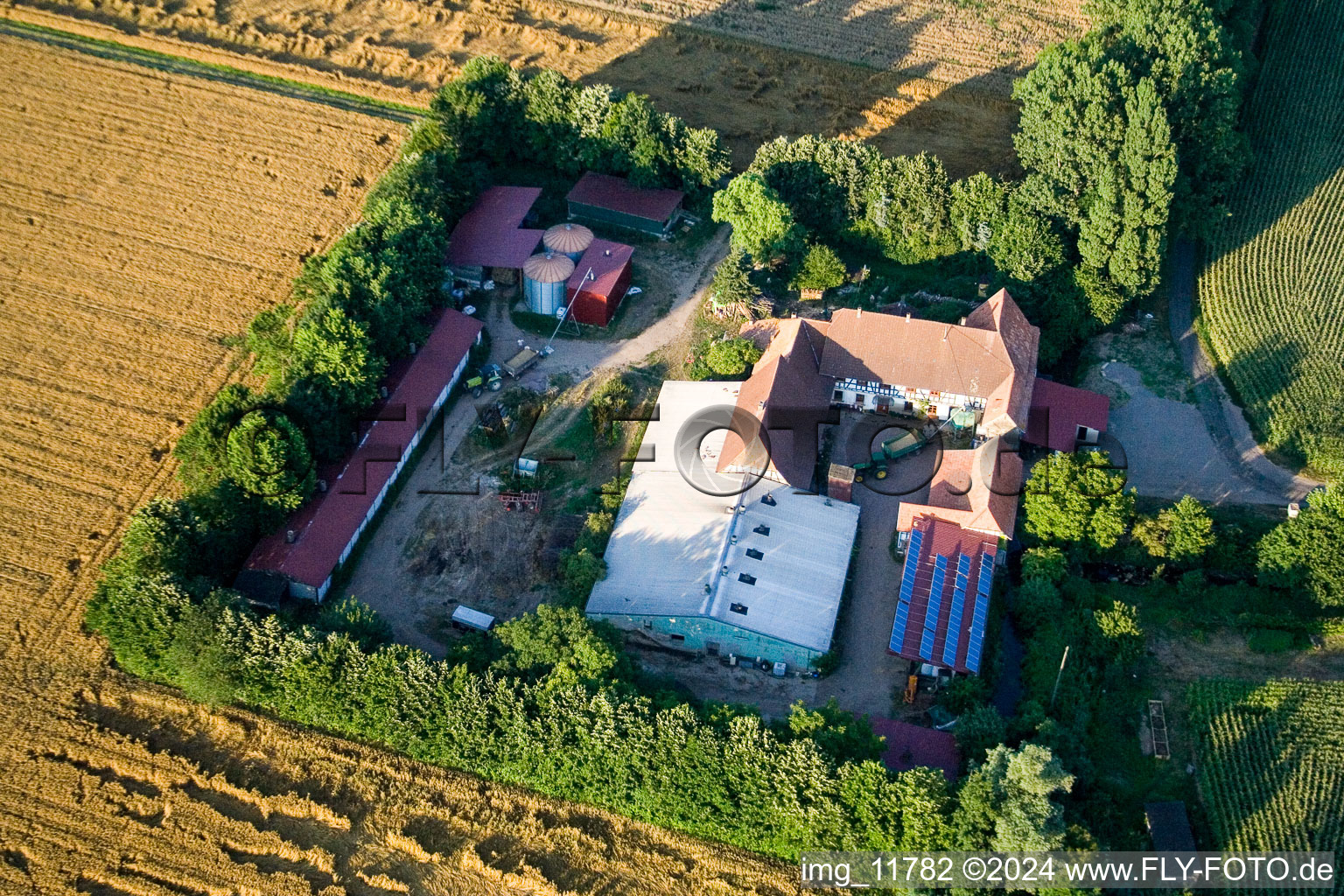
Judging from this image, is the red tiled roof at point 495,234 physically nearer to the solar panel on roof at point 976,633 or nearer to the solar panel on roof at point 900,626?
the solar panel on roof at point 900,626

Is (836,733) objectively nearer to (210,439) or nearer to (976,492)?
(976,492)

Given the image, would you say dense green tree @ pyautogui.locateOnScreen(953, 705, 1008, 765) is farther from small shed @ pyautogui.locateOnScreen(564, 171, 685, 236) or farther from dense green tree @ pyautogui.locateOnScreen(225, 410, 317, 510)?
small shed @ pyautogui.locateOnScreen(564, 171, 685, 236)

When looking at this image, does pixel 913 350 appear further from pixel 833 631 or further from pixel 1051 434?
pixel 833 631

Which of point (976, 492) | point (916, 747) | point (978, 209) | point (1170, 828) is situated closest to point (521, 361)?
point (976, 492)

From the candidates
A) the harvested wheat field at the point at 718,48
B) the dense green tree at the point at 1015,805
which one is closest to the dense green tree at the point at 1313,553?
the dense green tree at the point at 1015,805

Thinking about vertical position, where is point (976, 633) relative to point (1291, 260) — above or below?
below
